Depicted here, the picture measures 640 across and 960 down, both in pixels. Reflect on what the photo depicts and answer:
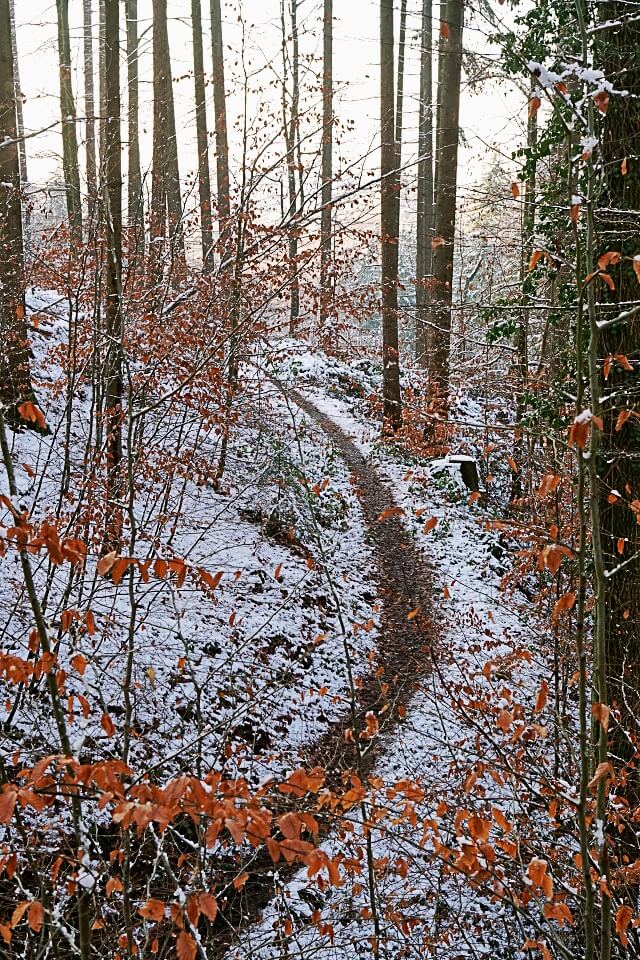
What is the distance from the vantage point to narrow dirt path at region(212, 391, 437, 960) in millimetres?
5240

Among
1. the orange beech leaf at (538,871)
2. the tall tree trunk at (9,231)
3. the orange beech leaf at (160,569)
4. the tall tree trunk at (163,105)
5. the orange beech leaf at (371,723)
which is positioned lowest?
the orange beech leaf at (371,723)

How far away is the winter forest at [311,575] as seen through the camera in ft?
8.80

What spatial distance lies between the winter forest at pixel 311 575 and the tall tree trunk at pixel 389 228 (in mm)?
77

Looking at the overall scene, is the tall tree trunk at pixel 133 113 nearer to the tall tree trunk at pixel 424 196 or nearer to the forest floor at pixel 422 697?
the forest floor at pixel 422 697

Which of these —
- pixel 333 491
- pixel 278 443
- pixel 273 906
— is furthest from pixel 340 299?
pixel 273 906

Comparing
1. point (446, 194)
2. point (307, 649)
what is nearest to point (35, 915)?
point (307, 649)

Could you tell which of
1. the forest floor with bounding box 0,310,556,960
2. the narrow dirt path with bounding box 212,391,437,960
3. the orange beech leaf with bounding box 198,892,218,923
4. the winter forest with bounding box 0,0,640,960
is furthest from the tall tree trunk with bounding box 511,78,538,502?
the orange beech leaf with bounding box 198,892,218,923

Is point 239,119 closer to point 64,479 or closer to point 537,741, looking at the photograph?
point 64,479

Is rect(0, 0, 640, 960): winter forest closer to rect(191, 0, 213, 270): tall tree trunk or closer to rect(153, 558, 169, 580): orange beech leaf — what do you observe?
rect(153, 558, 169, 580): orange beech leaf

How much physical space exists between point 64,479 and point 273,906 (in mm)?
3661

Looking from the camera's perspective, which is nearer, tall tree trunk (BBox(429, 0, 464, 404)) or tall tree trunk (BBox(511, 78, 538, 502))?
tall tree trunk (BBox(511, 78, 538, 502))

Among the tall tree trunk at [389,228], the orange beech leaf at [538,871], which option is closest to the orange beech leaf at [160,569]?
the orange beech leaf at [538,871]

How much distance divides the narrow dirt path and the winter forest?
0.19ft

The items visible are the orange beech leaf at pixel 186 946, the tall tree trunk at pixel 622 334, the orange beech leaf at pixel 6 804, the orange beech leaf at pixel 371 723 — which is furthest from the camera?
the tall tree trunk at pixel 622 334
